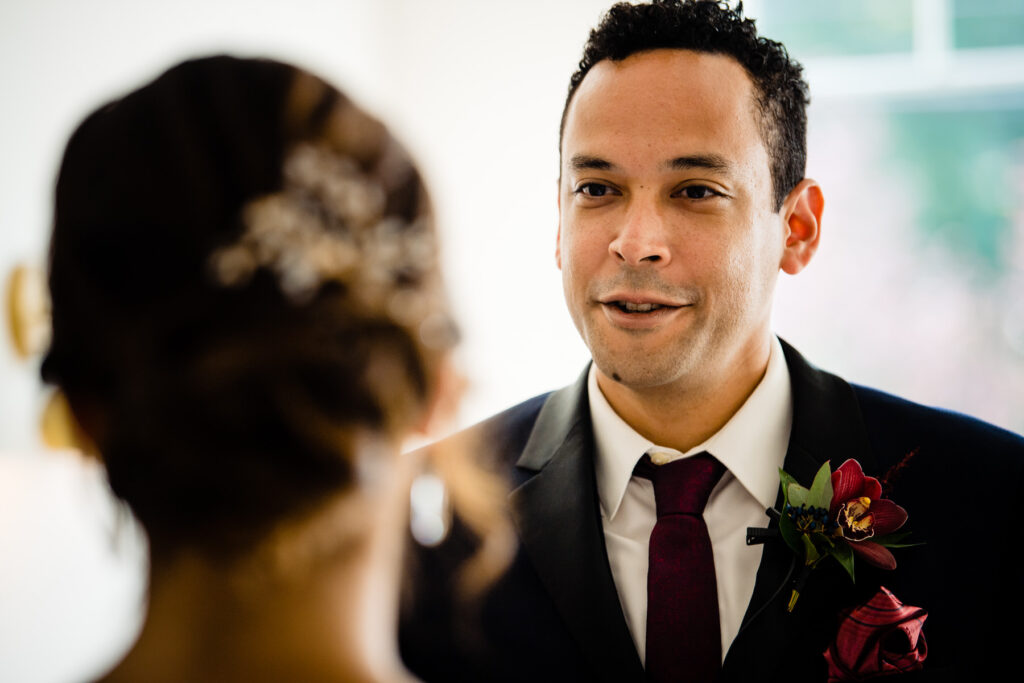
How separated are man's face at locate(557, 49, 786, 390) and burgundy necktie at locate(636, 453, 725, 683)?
189 millimetres

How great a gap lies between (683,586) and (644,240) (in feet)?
1.86

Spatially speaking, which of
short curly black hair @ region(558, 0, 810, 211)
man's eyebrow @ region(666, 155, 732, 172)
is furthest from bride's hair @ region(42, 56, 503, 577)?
short curly black hair @ region(558, 0, 810, 211)

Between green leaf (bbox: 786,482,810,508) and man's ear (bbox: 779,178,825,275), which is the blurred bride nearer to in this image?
green leaf (bbox: 786,482,810,508)

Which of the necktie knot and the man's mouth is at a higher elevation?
the man's mouth

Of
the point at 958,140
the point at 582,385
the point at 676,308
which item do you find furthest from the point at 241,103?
the point at 958,140

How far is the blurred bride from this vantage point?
0.73 meters

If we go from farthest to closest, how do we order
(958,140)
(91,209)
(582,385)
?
(958,140) < (582,385) < (91,209)

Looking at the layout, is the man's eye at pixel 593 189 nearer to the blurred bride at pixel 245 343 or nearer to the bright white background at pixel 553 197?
→ the blurred bride at pixel 245 343

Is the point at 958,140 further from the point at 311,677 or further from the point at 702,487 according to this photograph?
the point at 311,677

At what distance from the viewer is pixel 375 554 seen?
0.81 meters

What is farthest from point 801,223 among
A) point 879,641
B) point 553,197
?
point 553,197

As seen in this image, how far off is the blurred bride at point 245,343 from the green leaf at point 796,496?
789 mm

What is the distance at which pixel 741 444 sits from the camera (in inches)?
59.9

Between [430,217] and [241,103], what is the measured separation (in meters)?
0.18
